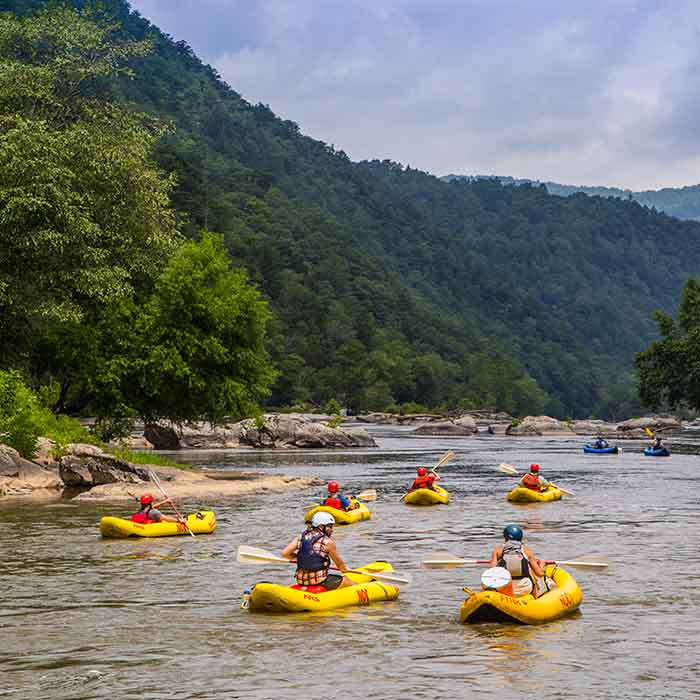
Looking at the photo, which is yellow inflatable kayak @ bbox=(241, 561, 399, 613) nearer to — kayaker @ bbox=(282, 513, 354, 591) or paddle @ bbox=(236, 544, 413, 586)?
kayaker @ bbox=(282, 513, 354, 591)

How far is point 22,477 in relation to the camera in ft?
108

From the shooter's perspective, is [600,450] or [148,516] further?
[600,450]

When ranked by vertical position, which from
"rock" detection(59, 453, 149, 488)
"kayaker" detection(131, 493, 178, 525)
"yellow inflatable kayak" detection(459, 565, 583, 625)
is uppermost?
"rock" detection(59, 453, 149, 488)

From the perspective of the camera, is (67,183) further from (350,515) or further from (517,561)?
(517,561)

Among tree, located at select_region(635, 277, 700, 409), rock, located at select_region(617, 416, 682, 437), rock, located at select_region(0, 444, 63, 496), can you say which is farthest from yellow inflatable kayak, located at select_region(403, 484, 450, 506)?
rock, located at select_region(617, 416, 682, 437)

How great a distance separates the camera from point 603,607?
16812 millimetres

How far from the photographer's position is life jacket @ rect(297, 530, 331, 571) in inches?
620

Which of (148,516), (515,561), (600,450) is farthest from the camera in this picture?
(600,450)

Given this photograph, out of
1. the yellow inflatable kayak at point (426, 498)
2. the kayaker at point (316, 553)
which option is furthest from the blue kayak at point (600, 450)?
the kayaker at point (316, 553)

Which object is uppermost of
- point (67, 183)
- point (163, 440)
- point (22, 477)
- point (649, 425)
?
point (67, 183)

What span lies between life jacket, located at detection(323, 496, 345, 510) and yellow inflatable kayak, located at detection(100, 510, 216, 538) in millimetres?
3328

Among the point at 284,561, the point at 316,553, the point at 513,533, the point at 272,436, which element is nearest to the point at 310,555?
the point at 316,553

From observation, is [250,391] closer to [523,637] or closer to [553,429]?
[523,637]

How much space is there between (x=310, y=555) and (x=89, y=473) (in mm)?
19223
